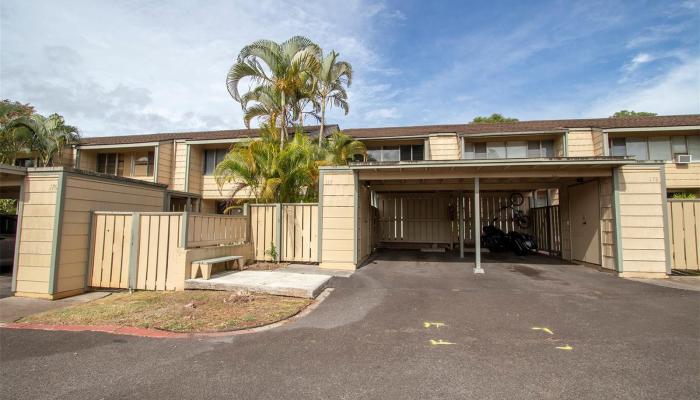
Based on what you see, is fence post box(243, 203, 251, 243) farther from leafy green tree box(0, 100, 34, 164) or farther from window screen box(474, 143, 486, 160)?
leafy green tree box(0, 100, 34, 164)

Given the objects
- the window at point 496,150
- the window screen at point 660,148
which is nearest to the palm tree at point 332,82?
the window at point 496,150

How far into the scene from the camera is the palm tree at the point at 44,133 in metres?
15.8

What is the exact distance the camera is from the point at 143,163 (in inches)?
712

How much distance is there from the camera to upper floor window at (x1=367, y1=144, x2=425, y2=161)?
1739cm

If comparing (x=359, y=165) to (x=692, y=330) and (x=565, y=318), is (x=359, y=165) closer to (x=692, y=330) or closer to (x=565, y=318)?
(x=565, y=318)

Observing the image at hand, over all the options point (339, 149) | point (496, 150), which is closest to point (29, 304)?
point (339, 149)

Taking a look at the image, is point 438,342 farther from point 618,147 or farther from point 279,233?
point 618,147

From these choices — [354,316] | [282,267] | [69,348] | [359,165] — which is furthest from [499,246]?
[69,348]

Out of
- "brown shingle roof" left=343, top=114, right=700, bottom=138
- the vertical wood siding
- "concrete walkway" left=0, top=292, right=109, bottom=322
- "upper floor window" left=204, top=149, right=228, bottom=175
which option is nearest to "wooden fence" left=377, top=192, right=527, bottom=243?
"brown shingle roof" left=343, top=114, right=700, bottom=138

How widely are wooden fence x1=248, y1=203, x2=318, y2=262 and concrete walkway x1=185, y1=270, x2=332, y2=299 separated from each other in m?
2.56

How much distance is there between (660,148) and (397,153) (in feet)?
37.2

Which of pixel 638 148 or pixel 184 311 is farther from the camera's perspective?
pixel 638 148

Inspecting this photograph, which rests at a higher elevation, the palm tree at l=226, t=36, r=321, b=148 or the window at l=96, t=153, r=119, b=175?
the palm tree at l=226, t=36, r=321, b=148

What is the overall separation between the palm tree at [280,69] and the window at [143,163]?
7.83 meters
